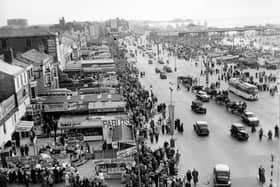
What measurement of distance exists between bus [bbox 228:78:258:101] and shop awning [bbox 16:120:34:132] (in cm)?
1290

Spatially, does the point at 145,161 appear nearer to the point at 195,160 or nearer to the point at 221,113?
the point at 195,160

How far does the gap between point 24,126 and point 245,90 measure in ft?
43.9

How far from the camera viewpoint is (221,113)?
20.2m

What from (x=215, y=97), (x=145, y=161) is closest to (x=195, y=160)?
(x=145, y=161)

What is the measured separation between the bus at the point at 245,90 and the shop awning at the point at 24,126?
42.3 ft

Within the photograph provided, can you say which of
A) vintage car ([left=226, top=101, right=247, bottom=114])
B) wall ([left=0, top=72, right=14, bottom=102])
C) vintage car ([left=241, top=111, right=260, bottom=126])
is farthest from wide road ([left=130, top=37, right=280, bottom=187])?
wall ([left=0, top=72, right=14, bottom=102])

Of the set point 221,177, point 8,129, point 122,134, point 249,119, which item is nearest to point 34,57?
point 8,129

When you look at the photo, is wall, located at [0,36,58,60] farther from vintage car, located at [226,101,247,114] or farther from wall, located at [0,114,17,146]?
vintage car, located at [226,101,247,114]

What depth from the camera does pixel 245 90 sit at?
23.2m

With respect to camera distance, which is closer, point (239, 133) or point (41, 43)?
point (239, 133)

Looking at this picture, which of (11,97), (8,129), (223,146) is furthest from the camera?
(11,97)

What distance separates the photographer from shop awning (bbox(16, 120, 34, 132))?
636 inches

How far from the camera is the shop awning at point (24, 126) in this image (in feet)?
53.0

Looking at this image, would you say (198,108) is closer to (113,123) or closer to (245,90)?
(245,90)
